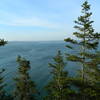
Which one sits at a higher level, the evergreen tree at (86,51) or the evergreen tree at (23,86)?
the evergreen tree at (86,51)

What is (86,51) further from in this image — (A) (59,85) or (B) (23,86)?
(B) (23,86)

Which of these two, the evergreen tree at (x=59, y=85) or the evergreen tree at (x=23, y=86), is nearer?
the evergreen tree at (x=59, y=85)

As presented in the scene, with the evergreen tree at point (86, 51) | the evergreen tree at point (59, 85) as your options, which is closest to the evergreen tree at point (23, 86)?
the evergreen tree at point (59, 85)

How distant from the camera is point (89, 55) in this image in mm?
18047

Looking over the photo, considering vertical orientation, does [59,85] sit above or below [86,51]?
below

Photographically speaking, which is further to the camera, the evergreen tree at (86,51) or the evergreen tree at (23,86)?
the evergreen tree at (23,86)

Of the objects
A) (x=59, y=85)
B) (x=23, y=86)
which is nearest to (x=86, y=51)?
(x=59, y=85)

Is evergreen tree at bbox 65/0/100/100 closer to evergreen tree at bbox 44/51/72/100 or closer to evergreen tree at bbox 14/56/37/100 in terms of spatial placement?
evergreen tree at bbox 44/51/72/100

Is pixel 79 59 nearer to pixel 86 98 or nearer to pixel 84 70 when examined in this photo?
pixel 84 70

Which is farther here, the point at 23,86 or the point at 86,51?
the point at 23,86

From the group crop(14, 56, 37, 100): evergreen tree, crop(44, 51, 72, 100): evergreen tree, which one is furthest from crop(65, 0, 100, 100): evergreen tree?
crop(14, 56, 37, 100): evergreen tree

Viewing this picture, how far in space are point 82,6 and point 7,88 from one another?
123 feet

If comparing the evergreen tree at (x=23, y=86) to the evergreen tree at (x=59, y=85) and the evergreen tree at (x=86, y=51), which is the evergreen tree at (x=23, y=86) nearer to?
the evergreen tree at (x=59, y=85)

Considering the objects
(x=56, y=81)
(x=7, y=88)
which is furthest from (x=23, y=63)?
(x=7, y=88)
